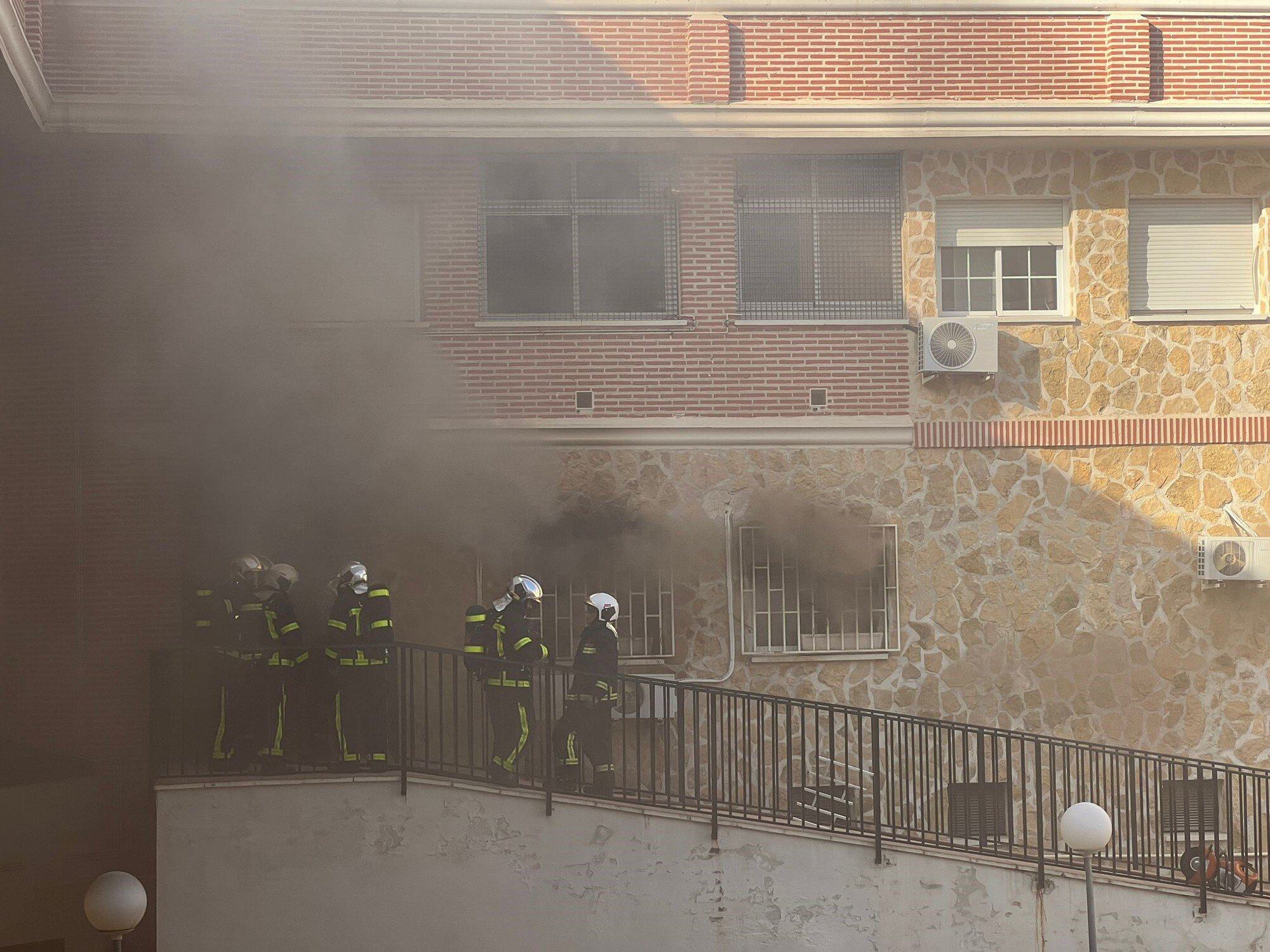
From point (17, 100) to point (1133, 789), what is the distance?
9.39 m

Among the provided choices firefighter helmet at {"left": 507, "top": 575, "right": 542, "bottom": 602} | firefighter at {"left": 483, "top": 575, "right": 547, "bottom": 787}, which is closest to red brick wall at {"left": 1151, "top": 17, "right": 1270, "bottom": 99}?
firefighter helmet at {"left": 507, "top": 575, "right": 542, "bottom": 602}

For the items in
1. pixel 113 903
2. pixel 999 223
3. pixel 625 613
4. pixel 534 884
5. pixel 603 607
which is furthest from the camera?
pixel 999 223

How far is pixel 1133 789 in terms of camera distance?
966cm

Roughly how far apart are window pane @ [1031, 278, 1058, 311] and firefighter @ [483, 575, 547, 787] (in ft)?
17.7

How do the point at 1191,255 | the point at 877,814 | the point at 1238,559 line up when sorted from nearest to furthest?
the point at 877,814 → the point at 1238,559 → the point at 1191,255

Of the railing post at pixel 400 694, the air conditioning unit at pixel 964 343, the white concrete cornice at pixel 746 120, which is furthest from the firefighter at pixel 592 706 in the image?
the white concrete cornice at pixel 746 120

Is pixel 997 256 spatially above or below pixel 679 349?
above

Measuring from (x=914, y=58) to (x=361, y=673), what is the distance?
688 cm

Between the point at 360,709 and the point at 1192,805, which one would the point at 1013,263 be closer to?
the point at 1192,805

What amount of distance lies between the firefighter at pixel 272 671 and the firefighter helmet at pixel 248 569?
0.25m

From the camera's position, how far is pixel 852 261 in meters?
11.8

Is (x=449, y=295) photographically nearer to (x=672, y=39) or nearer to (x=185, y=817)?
(x=672, y=39)

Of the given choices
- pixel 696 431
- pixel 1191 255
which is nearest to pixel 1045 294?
pixel 1191 255

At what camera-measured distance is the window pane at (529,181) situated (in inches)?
455
